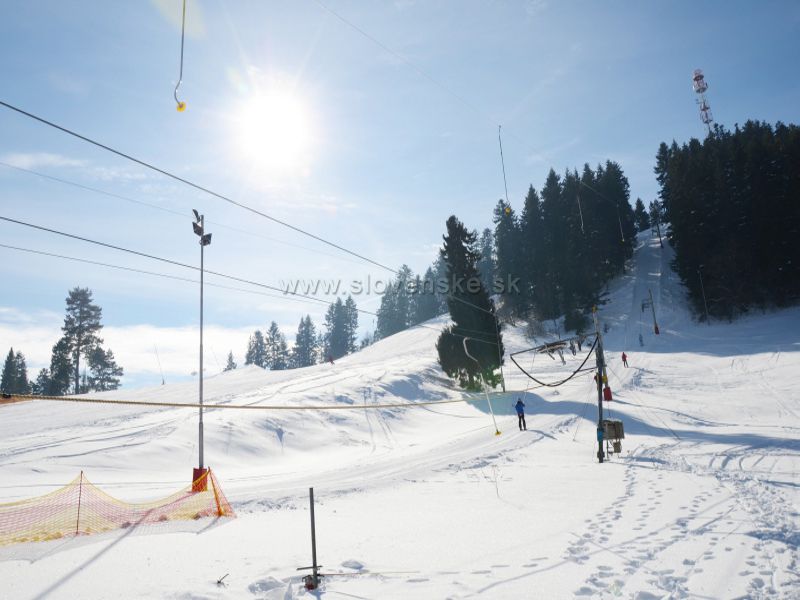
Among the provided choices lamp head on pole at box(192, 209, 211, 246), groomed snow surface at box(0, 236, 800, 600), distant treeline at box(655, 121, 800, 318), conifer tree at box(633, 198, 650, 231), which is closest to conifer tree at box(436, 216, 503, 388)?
groomed snow surface at box(0, 236, 800, 600)

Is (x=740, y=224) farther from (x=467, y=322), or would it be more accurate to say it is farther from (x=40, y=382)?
(x=40, y=382)

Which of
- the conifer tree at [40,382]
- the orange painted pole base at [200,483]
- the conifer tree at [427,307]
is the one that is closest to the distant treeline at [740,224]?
the conifer tree at [427,307]

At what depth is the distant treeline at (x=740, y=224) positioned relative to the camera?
47031mm

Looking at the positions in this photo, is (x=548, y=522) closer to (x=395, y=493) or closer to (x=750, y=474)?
(x=395, y=493)

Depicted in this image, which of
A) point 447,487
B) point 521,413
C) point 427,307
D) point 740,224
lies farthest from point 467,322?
point 427,307

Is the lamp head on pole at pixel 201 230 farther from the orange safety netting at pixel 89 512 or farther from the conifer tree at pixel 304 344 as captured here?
the conifer tree at pixel 304 344

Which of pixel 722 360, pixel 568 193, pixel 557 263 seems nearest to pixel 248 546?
pixel 722 360

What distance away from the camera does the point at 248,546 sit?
8.95 m

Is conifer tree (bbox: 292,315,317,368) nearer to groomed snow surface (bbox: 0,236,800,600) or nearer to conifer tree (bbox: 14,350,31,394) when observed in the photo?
conifer tree (bbox: 14,350,31,394)

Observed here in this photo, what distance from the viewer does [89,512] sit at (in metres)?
12.1

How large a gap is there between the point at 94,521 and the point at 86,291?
207 ft

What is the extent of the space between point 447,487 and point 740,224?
Result: 176 ft

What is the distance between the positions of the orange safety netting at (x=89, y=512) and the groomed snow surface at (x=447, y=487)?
2.91 feet

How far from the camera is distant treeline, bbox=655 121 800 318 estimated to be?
4703 cm
